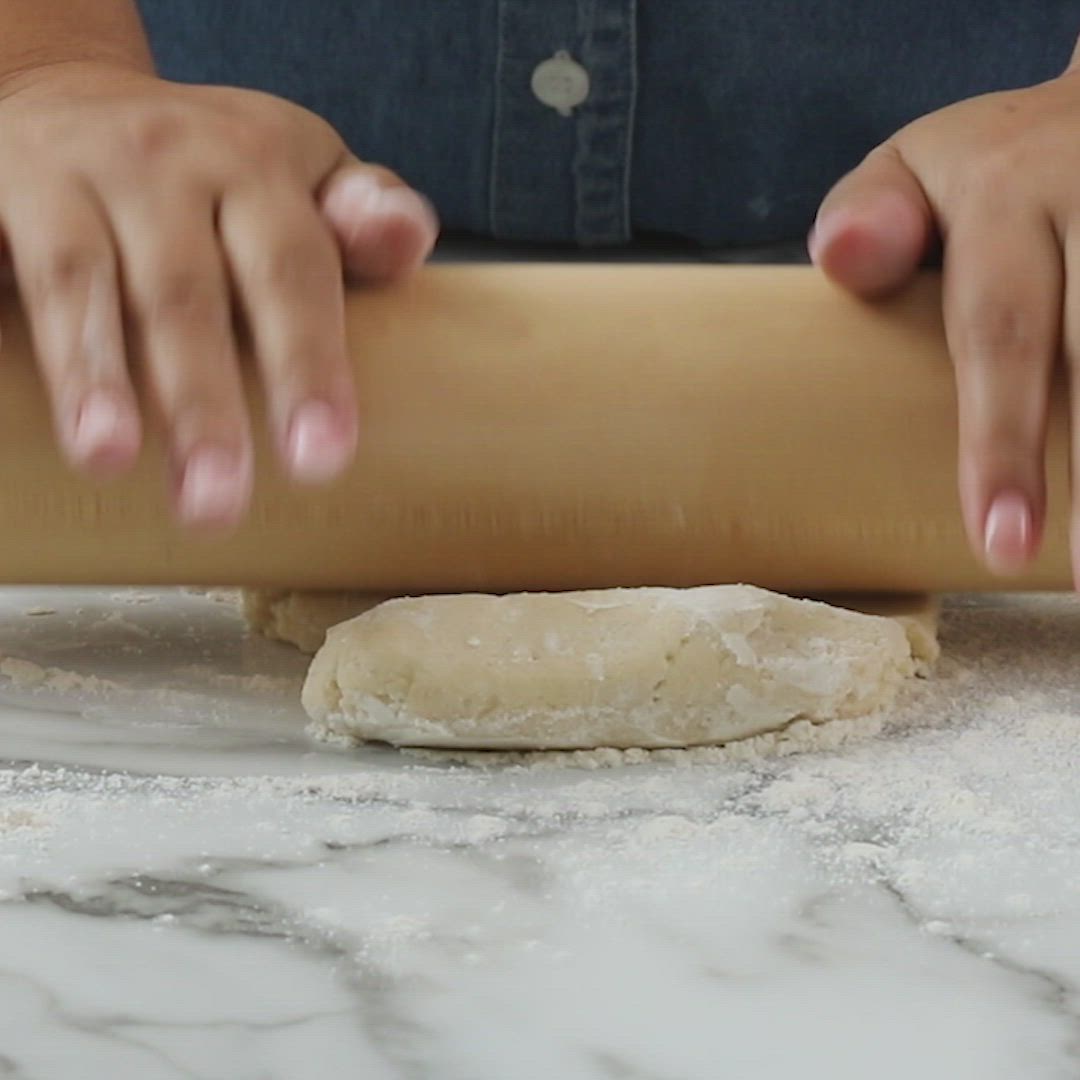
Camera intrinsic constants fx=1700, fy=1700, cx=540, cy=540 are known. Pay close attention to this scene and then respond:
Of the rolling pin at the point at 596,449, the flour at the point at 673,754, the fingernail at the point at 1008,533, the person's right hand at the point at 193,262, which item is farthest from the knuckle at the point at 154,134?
the fingernail at the point at 1008,533

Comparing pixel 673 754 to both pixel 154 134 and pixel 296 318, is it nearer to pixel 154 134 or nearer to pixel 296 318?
pixel 296 318

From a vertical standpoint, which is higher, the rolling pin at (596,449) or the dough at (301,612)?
the rolling pin at (596,449)

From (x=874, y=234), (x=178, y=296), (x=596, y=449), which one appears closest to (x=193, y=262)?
(x=178, y=296)

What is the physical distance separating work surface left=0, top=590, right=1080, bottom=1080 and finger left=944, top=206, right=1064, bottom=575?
0.12 metres

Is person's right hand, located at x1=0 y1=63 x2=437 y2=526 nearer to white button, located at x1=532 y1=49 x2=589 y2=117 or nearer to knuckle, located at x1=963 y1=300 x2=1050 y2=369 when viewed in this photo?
knuckle, located at x1=963 y1=300 x2=1050 y2=369

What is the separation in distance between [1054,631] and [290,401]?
0.52 metres

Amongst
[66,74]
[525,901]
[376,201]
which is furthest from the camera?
[66,74]

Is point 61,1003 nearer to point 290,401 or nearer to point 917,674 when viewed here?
point 290,401

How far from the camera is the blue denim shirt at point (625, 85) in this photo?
1.40 meters

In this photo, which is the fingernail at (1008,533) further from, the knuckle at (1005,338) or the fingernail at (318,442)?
the fingernail at (318,442)

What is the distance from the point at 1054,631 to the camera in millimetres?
1044

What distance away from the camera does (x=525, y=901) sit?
66 cm

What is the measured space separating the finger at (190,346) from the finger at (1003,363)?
13.2 inches

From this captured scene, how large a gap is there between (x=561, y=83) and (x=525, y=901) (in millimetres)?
891
